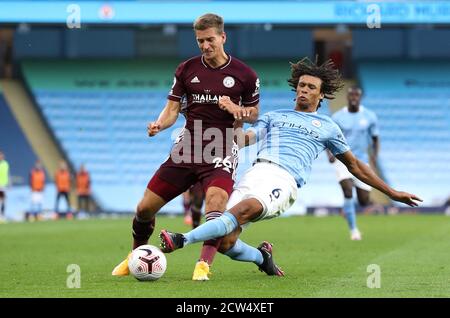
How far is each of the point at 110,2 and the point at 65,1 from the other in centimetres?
139

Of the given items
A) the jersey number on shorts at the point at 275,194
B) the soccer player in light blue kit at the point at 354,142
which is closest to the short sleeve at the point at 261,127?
the jersey number on shorts at the point at 275,194

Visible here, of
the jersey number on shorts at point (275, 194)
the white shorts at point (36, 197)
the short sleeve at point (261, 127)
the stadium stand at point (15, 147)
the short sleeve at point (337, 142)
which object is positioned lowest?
the white shorts at point (36, 197)

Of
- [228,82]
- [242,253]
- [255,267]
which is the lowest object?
[255,267]

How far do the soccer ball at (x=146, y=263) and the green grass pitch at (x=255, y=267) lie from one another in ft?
0.40

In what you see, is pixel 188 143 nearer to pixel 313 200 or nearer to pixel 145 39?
pixel 313 200

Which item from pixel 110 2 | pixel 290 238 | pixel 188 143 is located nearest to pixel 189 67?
pixel 188 143

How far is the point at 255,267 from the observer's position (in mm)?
11203

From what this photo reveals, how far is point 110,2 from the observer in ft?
104

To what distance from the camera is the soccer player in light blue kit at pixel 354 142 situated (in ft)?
56.3

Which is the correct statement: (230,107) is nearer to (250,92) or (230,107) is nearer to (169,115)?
(250,92)

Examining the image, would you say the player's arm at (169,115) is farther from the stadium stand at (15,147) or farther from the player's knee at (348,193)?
the stadium stand at (15,147)

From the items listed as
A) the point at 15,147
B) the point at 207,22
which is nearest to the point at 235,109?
the point at 207,22

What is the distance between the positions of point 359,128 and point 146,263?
930 cm
